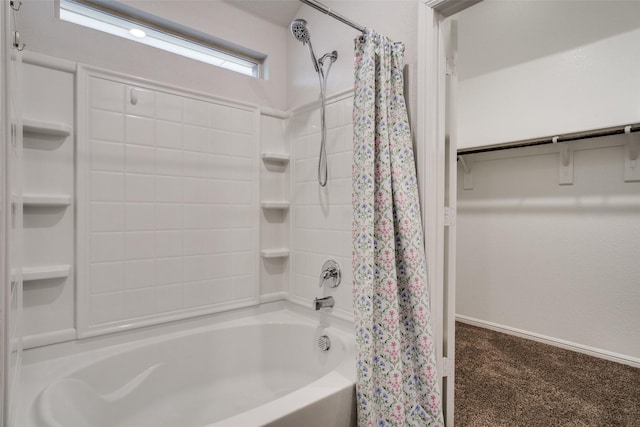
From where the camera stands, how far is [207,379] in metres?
1.86

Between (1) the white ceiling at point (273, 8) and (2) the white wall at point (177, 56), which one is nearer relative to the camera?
(2) the white wall at point (177, 56)

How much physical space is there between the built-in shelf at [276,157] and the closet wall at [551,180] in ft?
5.88

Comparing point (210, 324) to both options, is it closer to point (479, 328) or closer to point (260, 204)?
point (260, 204)

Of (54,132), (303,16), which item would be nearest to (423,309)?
(54,132)

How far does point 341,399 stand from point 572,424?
129 centimetres

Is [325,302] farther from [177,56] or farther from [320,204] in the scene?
[177,56]

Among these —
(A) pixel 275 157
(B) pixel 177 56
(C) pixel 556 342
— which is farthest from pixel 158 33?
(C) pixel 556 342

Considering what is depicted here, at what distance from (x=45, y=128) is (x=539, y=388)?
9.63ft

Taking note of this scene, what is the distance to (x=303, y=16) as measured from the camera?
7.21 ft

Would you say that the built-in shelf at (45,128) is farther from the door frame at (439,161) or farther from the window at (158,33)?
the door frame at (439,161)

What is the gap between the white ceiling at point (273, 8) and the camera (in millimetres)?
2096

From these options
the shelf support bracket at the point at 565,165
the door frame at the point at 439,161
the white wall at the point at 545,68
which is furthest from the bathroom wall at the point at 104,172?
the shelf support bracket at the point at 565,165

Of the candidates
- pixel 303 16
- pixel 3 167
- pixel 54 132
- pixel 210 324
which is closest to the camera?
pixel 3 167

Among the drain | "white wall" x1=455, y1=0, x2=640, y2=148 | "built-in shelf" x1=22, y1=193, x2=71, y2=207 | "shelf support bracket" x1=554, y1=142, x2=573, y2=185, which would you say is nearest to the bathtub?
the drain
